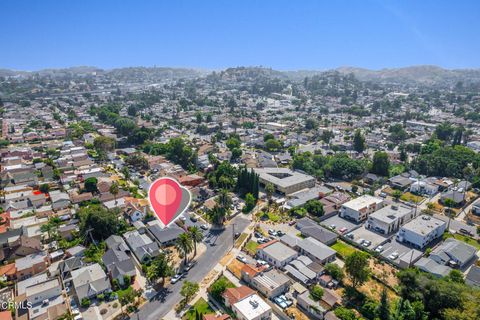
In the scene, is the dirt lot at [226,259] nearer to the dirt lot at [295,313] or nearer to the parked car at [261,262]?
the parked car at [261,262]

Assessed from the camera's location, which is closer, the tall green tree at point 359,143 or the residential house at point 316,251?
the residential house at point 316,251

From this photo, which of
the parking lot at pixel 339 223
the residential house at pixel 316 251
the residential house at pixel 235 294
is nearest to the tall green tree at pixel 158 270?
the residential house at pixel 235 294

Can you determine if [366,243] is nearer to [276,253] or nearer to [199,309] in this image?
[276,253]

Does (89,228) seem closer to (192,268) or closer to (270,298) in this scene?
(192,268)

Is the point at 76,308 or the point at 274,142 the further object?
the point at 274,142

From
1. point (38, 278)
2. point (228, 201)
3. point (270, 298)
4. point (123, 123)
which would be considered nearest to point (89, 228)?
point (38, 278)

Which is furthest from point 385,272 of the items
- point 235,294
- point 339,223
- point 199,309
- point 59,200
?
point 59,200
